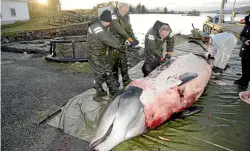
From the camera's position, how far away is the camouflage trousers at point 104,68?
171 inches

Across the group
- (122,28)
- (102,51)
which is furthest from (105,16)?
(122,28)

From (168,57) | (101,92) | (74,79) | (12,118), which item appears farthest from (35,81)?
(168,57)

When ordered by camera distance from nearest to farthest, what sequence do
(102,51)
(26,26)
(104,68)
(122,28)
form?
(102,51) < (104,68) < (122,28) < (26,26)

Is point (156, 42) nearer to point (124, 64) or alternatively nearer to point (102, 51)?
point (124, 64)

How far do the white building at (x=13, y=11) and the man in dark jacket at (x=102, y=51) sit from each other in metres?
25.9

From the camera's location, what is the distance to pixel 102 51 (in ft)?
14.2

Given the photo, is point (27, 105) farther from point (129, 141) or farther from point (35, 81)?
point (129, 141)

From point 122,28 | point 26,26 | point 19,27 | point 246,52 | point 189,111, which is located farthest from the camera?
point 26,26

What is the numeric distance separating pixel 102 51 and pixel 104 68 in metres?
0.40

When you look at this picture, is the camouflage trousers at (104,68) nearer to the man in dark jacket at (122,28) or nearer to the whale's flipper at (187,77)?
the man in dark jacket at (122,28)

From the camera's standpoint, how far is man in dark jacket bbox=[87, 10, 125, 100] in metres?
4.09

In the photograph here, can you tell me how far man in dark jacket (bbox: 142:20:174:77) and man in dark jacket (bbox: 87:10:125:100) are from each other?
0.95 m

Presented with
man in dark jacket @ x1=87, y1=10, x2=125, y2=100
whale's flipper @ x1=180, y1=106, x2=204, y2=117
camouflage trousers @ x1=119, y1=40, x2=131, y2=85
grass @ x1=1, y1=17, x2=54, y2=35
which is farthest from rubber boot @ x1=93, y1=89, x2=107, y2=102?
grass @ x1=1, y1=17, x2=54, y2=35

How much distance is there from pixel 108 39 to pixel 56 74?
378cm
